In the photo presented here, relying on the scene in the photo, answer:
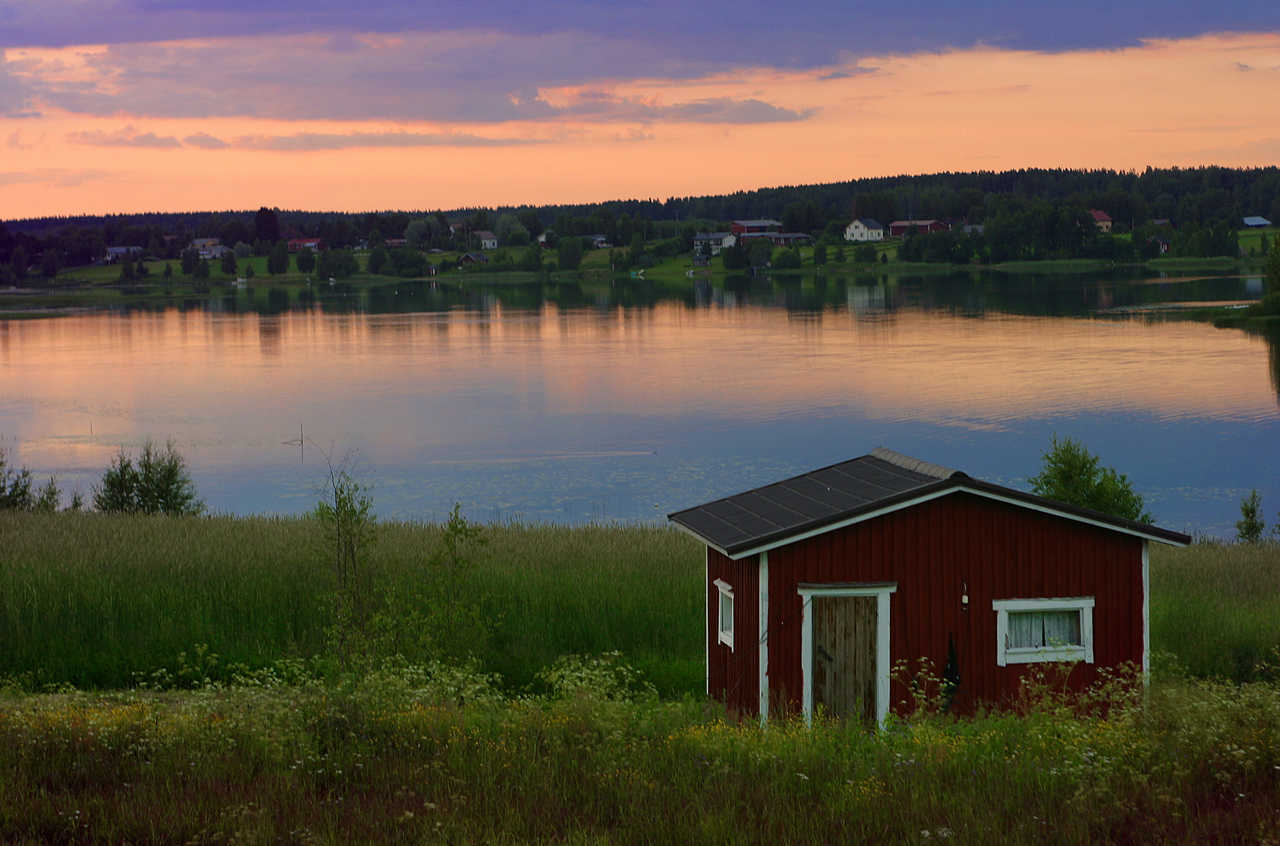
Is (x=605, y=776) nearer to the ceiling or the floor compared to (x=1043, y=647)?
nearer to the ceiling

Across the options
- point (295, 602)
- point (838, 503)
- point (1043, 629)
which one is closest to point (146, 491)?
point (295, 602)

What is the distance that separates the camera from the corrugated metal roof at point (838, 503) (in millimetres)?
13938

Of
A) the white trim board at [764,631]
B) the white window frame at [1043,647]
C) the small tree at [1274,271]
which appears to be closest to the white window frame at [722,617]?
the white trim board at [764,631]

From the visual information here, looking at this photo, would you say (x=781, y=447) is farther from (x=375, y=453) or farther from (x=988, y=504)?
(x=988, y=504)

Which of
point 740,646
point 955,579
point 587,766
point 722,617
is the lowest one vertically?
point 740,646

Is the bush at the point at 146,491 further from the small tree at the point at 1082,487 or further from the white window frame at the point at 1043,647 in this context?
the white window frame at the point at 1043,647

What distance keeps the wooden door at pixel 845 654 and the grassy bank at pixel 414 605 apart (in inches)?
189

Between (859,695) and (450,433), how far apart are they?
47.0 m

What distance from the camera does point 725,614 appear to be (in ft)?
50.1

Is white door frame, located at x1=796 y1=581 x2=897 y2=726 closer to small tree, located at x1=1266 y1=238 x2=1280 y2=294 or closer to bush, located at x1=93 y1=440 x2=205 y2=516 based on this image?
bush, located at x1=93 y1=440 x2=205 y2=516

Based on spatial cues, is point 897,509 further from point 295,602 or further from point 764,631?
point 295,602

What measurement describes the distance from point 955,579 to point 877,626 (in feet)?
3.24

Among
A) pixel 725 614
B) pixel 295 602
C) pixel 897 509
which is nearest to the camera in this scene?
pixel 897 509

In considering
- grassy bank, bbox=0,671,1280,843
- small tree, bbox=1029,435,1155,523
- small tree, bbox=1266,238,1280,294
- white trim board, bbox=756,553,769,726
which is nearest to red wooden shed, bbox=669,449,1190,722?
white trim board, bbox=756,553,769,726
